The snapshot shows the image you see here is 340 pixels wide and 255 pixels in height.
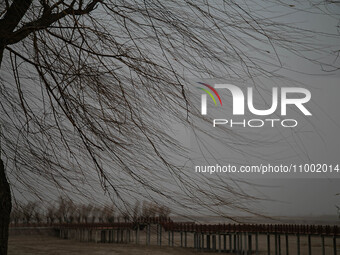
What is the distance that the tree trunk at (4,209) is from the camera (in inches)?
83.3

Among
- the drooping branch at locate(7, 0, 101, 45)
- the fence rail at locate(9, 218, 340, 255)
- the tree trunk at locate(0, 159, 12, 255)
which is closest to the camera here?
the drooping branch at locate(7, 0, 101, 45)

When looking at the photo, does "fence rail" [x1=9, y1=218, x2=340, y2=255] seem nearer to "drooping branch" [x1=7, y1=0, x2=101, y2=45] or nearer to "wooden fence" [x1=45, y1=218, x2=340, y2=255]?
"wooden fence" [x1=45, y1=218, x2=340, y2=255]

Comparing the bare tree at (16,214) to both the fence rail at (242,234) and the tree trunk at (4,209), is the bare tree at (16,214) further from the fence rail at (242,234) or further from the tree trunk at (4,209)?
the fence rail at (242,234)

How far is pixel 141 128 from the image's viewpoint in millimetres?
1844

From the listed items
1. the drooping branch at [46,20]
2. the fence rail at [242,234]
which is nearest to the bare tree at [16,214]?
the drooping branch at [46,20]

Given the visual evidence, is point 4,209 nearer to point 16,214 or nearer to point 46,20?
point 16,214

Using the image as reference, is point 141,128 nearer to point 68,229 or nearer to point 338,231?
point 338,231

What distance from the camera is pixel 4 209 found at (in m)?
2.14

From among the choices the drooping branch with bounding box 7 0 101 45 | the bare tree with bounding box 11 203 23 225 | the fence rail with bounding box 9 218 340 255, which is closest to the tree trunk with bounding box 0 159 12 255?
the bare tree with bounding box 11 203 23 225

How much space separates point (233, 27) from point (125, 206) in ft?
2.89

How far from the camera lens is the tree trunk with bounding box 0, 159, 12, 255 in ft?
6.94

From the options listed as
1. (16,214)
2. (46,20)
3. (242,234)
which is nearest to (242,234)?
(242,234)

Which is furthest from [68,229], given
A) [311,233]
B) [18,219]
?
[18,219]

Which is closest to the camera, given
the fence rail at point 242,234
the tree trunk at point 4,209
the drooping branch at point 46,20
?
the drooping branch at point 46,20
